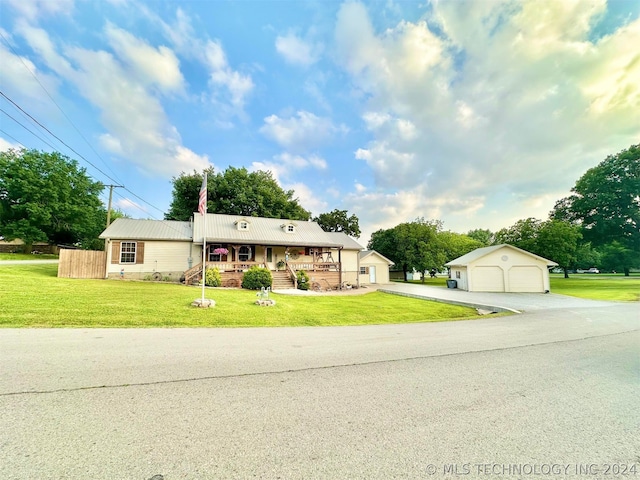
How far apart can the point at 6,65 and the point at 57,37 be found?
3.00 m

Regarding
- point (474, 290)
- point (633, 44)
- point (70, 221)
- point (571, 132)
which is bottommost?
point (474, 290)

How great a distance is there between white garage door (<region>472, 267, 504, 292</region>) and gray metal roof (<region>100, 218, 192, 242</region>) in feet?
81.9

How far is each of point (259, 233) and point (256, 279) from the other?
6300mm

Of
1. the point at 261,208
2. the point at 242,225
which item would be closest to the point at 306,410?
the point at 242,225

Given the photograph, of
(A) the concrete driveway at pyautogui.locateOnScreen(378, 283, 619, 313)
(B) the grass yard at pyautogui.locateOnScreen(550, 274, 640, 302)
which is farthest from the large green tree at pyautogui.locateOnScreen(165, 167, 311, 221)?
(B) the grass yard at pyautogui.locateOnScreen(550, 274, 640, 302)

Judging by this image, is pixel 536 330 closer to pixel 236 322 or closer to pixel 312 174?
pixel 236 322

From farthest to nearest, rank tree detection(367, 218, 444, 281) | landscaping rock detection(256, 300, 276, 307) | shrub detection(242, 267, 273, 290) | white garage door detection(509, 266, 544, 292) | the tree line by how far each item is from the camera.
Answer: tree detection(367, 218, 444, 281) → the tree line → white garage door detection(509, 266, 544, 292) → shrub detection(242, 267, 273, 290) → landscaping rock detection(256, 300, 276, 307)

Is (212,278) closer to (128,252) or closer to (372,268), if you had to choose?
(128,252)

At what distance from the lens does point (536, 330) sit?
8.45 meters

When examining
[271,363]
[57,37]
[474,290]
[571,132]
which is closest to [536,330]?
[271,363]

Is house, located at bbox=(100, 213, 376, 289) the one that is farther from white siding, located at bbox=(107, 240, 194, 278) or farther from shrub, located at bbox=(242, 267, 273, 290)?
shrub, located at bbox=(242, 267, 273, 290)

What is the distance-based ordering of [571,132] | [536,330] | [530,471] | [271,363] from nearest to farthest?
1. [530,471]
2. [271,363]
3. [536,330]
4. [571,132]

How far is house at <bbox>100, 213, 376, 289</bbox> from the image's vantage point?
1900cm

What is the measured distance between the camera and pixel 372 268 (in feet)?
99.6
